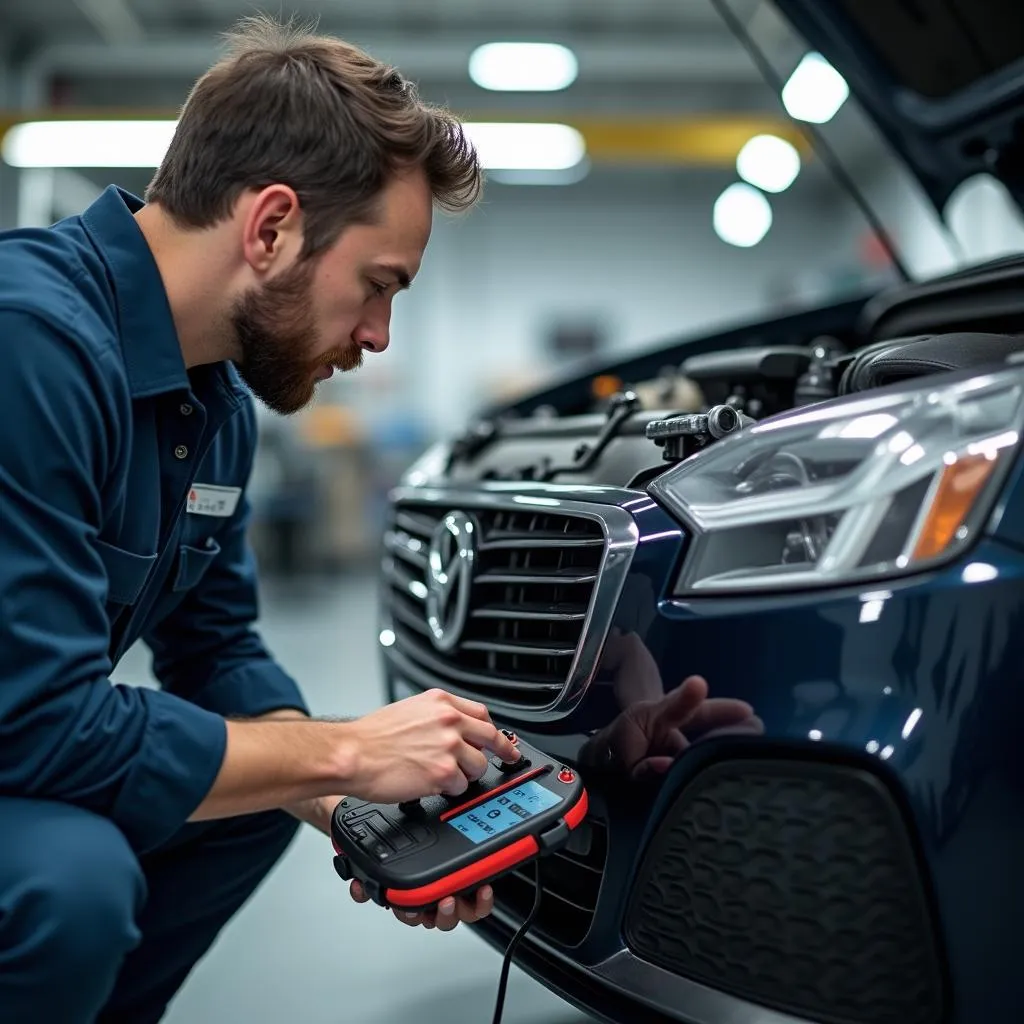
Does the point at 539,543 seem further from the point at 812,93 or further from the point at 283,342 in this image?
the point at 812,93

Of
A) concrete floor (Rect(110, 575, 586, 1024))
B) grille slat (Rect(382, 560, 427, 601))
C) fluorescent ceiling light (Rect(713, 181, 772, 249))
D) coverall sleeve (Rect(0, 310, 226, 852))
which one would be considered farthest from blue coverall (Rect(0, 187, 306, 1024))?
fluorescent ceiling light (Rect(713, 181, 772, 249))

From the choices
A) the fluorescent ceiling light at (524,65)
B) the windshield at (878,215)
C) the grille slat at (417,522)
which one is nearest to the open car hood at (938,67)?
the windshield at (878,215)

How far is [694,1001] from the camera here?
93 cm

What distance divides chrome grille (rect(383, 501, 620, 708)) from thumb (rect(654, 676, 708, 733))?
0.41ft

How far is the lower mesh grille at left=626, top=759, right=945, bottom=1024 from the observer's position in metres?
0.84

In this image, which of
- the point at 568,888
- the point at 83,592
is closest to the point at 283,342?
the point at 83,592

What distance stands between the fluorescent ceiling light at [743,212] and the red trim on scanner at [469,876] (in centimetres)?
911

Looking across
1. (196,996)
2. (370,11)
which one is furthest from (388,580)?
(370,11)

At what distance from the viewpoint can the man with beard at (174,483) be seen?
866mm

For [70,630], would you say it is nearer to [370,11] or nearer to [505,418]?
[505,418]

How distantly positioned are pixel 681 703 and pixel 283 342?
0.56 m

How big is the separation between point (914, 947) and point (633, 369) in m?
1.41

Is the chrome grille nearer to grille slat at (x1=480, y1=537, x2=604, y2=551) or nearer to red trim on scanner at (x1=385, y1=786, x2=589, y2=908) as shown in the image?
grille slat at (x1=480, y1=537, x2=604, y2=551)

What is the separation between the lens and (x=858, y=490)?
0.87 metres
